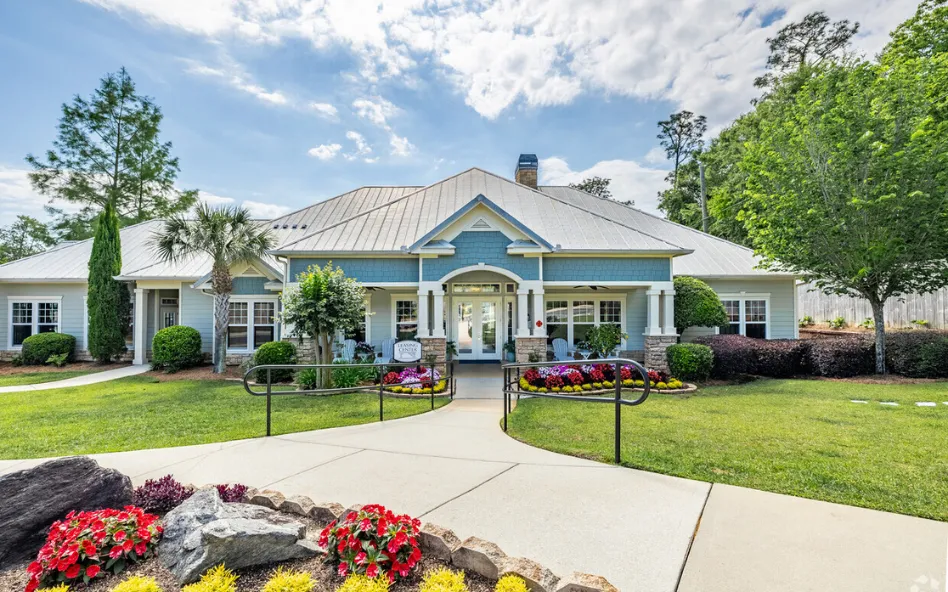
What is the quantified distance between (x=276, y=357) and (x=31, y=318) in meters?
11.9

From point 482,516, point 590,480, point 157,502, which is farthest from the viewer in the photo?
point 590,480

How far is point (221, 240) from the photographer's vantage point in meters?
12.7

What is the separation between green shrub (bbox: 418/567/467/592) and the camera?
203 cm

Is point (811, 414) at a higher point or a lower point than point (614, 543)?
lower

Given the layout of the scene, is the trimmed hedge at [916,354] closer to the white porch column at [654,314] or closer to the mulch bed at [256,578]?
the white porch column at [654,314]

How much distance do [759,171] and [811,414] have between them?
8.60 m

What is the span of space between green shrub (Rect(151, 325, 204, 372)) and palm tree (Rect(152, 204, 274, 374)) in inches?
47.3

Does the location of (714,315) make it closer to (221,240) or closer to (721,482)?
(721,482)

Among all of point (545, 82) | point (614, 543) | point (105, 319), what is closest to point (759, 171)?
point (545, 82)

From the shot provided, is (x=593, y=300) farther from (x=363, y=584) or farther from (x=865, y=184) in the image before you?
(x=363, y=584)

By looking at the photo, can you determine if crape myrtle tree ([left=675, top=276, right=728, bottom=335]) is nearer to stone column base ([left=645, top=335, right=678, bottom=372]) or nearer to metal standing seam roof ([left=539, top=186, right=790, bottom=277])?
stone column base ([left=645, top=335, right=678, bottom=372])

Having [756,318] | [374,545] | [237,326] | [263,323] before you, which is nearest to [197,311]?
[237,326]

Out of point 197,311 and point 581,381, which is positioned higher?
point 197,311

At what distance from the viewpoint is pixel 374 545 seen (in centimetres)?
235
